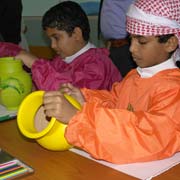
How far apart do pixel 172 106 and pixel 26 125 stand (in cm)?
38

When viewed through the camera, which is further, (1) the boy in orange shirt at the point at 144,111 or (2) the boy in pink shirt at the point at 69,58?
(2) the boy in pink shirt at the point at 69,58

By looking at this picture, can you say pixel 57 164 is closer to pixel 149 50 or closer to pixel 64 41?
pixel 149 50

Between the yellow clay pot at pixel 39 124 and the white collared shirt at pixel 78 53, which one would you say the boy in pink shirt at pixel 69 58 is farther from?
the yellow clay pot at pixel 39 124

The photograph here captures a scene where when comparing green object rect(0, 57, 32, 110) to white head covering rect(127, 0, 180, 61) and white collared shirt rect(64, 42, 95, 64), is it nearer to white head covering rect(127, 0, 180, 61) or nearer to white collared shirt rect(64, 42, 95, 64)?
white collared shirt rect(64, 42, 95, 64)

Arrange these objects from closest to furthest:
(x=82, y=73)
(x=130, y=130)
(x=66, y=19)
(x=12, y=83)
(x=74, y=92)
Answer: (x=130, y=130), (x=74, y=92), (x=12, y=83), (x=82, y=73), (x=66, y=19)

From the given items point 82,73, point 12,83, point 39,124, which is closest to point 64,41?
point 82,73

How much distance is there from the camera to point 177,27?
102cm

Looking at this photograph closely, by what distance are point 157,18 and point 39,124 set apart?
44 cm

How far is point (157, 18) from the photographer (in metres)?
0.99

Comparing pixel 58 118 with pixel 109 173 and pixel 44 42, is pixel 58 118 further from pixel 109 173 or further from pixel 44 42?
pixel 44 42

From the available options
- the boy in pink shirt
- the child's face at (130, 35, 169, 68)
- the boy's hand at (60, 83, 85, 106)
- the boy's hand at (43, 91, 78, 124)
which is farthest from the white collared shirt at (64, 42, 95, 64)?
the boy's hand at (43, 91, 78, 124)

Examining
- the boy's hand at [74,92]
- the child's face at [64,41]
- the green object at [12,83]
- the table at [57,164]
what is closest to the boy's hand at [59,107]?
the table at [57,164]

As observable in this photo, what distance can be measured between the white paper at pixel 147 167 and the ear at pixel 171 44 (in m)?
0.30

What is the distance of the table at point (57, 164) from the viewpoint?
34.3 inches
